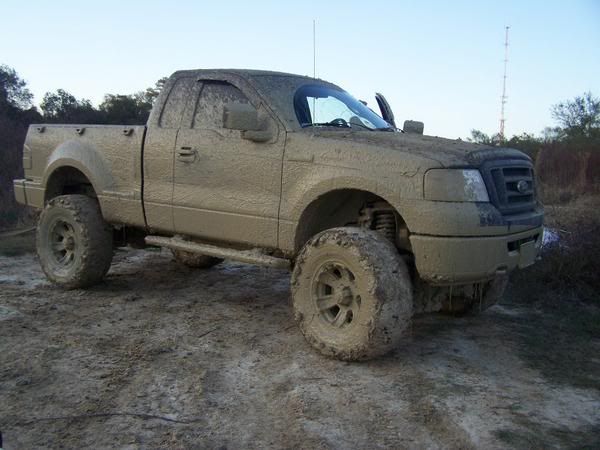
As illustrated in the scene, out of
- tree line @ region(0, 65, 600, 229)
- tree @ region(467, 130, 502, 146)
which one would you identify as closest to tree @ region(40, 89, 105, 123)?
tree line @ region(0, 65, 600, 229)

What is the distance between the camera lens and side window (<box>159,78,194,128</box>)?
541 centimetres

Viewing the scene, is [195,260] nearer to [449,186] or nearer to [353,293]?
[353,293]

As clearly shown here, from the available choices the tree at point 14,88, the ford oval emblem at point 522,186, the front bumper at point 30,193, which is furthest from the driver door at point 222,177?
the tree at point 14,88

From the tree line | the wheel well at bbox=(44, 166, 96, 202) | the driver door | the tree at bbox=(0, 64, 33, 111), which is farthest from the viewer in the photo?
the tree at bbox=(0, 64, 33, 111)

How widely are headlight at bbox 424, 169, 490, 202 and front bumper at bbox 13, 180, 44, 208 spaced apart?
436 centimetres

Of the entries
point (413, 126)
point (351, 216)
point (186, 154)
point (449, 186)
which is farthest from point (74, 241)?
point (449, 186)

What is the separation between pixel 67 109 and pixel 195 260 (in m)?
18.7

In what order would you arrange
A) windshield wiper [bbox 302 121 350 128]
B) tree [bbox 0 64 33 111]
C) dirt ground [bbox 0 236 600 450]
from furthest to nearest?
tree [bbox 0 64 33 111] → windshield wiper [bbox 302 121 350 128] → dirt ground [bbox 0 236 600 450]

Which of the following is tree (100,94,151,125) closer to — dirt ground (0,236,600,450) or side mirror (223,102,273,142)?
dirt ground (0,236,600,450)

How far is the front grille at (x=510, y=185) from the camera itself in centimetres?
409

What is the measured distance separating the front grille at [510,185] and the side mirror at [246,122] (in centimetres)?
168

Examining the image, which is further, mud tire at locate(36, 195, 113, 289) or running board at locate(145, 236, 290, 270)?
mud tire at locate(36, 195, 113, 289)

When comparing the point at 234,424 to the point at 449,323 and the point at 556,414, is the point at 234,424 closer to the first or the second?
the point at 556,414

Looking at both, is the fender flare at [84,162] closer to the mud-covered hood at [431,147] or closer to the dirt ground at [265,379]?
the dirt ground at [265,379]
